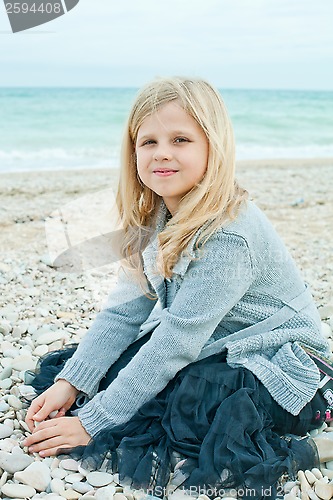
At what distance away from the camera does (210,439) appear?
185 centimetres

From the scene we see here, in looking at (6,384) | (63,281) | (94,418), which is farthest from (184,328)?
(63,281)

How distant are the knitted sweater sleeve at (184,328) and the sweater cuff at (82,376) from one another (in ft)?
0.63

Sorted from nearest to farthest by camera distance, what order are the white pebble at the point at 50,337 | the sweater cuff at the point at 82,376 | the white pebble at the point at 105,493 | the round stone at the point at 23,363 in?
the white pebble at the point at 105,493 → the sweater cuff at the point at 82,376 → the round stone at the point at 23,363 → the white pebble at the point at 50,337

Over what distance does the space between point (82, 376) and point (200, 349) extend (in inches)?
17.7

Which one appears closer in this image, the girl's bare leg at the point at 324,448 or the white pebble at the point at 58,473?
the white pebble at the point at 58,473

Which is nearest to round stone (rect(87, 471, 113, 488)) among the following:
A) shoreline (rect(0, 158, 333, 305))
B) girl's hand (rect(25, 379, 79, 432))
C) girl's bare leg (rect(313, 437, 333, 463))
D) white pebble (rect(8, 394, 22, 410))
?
girl's hand (rect(25, 379, 79, 432))

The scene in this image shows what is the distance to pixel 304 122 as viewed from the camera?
19703 mm

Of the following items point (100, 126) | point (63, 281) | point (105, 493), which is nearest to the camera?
point (105, 493)

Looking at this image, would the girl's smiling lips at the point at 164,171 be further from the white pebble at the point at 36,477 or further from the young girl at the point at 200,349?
the white pebble at the point at 36,477

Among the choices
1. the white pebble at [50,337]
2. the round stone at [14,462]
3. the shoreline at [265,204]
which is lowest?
the shoreline at [265,204]

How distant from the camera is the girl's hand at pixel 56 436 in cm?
195

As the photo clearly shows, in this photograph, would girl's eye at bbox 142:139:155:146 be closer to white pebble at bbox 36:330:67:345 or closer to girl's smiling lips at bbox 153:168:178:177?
girl's smiling lips at bbox 153:168:178:177

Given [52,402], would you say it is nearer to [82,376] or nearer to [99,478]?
[82,376]

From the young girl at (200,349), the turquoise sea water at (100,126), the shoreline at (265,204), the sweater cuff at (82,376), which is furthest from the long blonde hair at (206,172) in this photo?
the turquoise sea water at (100,126)
